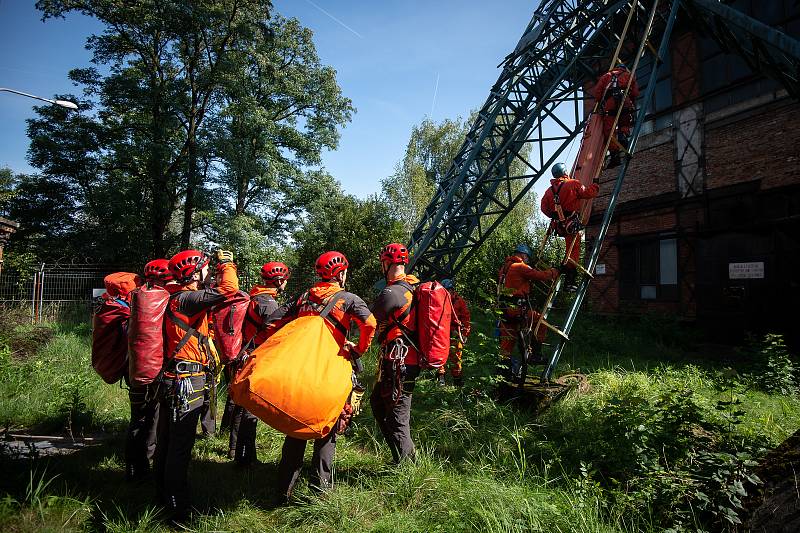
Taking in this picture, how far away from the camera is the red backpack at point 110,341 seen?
3895 millimetres

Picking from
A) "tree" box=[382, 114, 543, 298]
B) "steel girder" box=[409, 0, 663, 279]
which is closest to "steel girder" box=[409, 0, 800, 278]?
"steel girder" box=[409, 0, 663, 279]

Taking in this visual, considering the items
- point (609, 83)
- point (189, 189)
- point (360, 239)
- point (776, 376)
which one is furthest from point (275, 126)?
point (776, 376)

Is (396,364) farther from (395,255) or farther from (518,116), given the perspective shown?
(518,116)

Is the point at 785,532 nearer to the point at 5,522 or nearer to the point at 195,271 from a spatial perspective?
the point at 195,271

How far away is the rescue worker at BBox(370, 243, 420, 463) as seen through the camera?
12.4 ft

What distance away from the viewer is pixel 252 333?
4.88 meters

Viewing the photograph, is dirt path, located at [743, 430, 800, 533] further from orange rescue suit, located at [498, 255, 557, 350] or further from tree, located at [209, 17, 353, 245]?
tree, located at [209, 17, 353, 245]

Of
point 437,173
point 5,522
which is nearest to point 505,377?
point 5,522

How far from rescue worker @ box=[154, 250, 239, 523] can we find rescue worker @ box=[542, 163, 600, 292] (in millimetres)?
4528

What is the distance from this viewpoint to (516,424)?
4.41m

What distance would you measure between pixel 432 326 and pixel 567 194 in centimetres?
328

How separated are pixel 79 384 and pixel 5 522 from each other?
322 centimetres

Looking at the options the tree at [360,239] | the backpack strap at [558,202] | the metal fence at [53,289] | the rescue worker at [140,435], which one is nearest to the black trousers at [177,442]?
the rescue worker at [140,435]

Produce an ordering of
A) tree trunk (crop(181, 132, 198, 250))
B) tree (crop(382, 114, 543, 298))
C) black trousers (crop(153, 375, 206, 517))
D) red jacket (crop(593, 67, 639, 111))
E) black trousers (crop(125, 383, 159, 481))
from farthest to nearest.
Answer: tree (crop(382, 114, 543, 298)) → tree trunk (crop(181, 132, 198, 250)) → red jacket (crop(593, 67, 639, 111)) → black trousers (crop(125, 383, 159, 481)) → black trousers (crop(153, 375, 206, 517))
